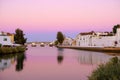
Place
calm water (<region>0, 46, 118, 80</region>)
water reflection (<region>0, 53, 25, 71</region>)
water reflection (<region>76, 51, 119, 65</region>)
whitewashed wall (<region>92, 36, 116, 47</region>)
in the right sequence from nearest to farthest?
calm water (<region>0, 46, 118, 80</region>)
water reflection (<region>0, 53, 25, 71</region>)
water reflection (<region>76, 51, 119, 65</region>)
whitewashed wall (<region>92, 36, 116, 47</region>)

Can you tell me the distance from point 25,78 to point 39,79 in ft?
2.82

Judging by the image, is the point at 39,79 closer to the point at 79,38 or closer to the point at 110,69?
the point at 110,69

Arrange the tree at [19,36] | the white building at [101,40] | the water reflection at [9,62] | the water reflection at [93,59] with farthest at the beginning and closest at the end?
the white building at [101,40], the tree at [19,36], the water reflection at [93,59], the water reflection at [9,62]

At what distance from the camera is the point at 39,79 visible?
17.6 m

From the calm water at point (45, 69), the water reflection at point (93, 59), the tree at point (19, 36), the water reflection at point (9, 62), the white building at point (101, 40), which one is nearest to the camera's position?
the calm water at point (45, 69)

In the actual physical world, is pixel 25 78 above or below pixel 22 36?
below

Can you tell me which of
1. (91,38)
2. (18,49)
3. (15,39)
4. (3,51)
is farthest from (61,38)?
(3,51)

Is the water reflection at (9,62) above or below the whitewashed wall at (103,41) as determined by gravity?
below

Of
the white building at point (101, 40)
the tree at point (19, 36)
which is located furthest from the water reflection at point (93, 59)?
the tree at point (19, 36)

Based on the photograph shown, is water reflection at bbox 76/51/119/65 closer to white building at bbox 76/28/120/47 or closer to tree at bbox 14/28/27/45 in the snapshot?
white building at bbox 76/28/120/47

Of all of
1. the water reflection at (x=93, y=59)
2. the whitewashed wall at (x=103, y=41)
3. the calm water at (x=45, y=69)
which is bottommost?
the calm water at (x=45, y=69)

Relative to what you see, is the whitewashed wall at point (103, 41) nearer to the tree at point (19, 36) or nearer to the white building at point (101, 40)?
the white building at point (101, 40)

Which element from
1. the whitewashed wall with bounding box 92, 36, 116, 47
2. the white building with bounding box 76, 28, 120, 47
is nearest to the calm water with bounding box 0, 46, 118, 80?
the white building with bounding box 76, 28, 120, 47

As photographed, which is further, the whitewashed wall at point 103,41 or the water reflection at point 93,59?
the whitewashed wall at point 103,41
